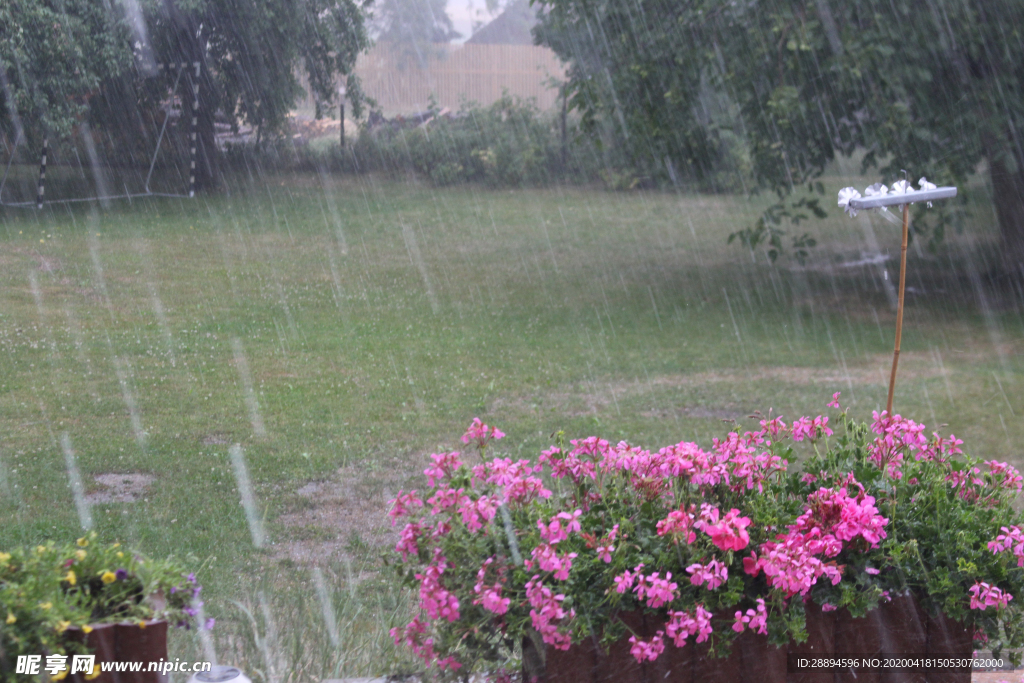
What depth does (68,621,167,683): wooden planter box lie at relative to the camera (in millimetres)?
1994

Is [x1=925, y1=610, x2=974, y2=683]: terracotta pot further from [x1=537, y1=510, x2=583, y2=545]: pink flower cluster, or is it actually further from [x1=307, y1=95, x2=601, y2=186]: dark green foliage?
[x1=307, y1=95, x2=601, y2=186]: dark green foliage

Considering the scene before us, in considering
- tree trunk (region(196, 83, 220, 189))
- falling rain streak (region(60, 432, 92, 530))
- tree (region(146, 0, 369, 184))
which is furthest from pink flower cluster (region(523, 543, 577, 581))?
tree trunk (region(196, 83, 220, 189))

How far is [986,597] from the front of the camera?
235cm

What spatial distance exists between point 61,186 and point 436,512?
17.9m

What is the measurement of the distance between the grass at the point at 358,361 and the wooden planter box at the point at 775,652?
2.00ft

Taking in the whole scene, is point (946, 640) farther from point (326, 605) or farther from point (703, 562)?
point (326, 605)

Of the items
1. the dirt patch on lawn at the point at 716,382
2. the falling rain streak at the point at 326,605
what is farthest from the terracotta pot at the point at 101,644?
the dirt patch on lawn at the point at 716,382

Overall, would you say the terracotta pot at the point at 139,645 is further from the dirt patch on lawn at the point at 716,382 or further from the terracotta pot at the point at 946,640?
the dirt patch on lawn at the point at 716,382

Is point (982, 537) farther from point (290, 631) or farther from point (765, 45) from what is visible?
point (765, 45)

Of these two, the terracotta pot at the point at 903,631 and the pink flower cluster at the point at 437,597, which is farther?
the terracotta pot at the point at 903,631

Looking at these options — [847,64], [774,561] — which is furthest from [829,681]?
[847,64]

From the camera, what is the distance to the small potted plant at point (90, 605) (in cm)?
Result: 191

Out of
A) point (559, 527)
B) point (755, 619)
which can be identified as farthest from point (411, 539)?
point (755, 619)

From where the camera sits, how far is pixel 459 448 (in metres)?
6.07
